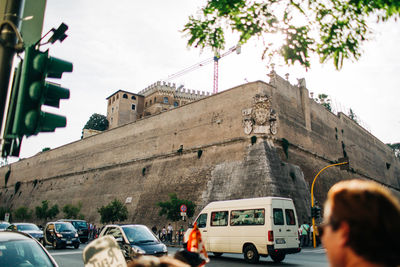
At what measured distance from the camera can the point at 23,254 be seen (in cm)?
463

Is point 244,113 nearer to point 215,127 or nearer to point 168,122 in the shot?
point 215,127

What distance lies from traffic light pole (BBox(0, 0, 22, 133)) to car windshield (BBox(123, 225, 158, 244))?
7.62 metres

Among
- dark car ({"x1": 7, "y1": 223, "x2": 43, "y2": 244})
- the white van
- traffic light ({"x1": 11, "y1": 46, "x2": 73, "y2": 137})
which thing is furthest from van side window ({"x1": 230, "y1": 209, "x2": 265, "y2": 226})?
dark car ({"x1": 7, "y1": 223, "x2": 43, "y2": 244})

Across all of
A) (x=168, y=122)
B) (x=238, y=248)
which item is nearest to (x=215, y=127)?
(x=168, y=122)

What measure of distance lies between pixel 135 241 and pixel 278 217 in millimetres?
5556

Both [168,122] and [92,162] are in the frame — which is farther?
[92,162]

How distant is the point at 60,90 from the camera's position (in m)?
3.55

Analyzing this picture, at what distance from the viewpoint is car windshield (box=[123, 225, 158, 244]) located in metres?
9.72

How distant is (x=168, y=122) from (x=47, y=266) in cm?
2899

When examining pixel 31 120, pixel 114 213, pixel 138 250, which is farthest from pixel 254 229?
pixel 114 213

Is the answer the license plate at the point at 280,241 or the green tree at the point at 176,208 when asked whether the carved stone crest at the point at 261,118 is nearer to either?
the green tree at the point at 176,208

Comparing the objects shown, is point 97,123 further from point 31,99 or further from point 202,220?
point 31,99

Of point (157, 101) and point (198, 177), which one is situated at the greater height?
point (157, 101)

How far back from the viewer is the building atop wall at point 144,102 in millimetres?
62750
